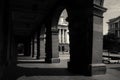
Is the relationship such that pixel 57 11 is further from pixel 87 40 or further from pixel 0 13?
pixel 0 13

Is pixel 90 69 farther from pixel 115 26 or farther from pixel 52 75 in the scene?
pixel 115 26

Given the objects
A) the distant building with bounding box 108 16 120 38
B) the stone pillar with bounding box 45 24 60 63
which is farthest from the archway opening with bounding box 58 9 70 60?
the stone pillar with bounding box 45 24 60 63

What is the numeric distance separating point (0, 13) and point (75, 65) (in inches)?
217

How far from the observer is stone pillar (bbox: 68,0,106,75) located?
12172 millimetres

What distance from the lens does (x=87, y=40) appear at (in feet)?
41.5

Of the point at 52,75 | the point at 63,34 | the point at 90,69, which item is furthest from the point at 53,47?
the point at 63,34

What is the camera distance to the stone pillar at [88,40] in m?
12.2

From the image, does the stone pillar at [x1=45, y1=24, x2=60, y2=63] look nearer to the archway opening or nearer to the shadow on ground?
the shadow on ground

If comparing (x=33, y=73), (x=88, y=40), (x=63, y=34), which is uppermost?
(x=63, y=34)

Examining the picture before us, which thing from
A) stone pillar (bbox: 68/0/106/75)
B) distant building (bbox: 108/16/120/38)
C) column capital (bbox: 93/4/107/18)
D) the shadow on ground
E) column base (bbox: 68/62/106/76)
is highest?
distant building (bbox: 108/16/120/38)

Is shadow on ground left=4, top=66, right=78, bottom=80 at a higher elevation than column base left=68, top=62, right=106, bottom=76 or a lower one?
lower

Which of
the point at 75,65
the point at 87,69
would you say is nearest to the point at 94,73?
the point at 87,69

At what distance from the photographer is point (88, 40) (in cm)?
1255

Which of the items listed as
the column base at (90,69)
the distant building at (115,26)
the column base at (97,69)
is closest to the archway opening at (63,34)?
the distant building at (115,26)
